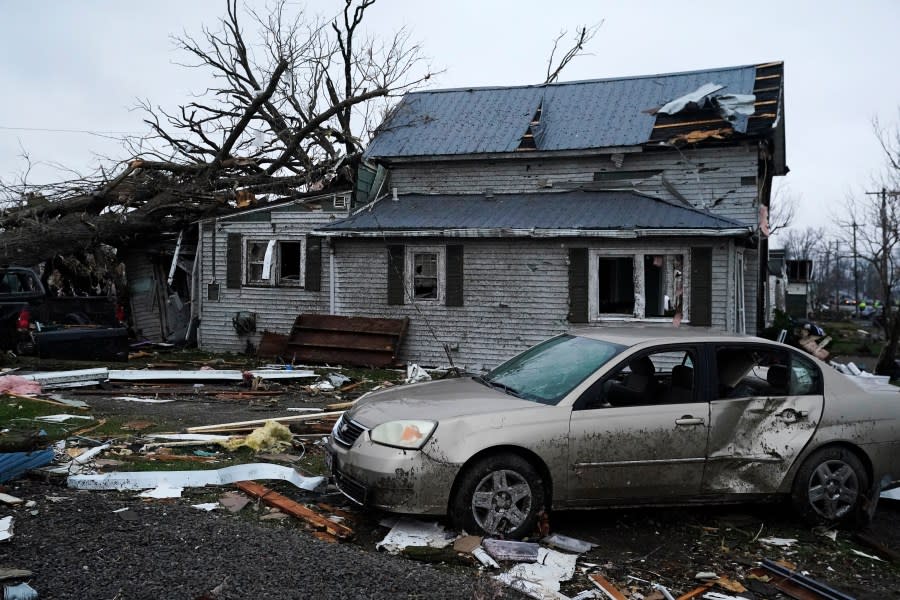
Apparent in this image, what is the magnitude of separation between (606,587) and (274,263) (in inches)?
527

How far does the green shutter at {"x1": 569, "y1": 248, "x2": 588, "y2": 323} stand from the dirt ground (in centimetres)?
777

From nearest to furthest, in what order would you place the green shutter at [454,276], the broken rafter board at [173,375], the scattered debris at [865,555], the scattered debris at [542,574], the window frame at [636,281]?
the scattered debris at [542,574]
the scattered debris at [865,555]
the broken rafter board at [173,375]
the window frame at [636,281]
the green shutter at [454,276]

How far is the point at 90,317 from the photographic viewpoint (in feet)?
52.9

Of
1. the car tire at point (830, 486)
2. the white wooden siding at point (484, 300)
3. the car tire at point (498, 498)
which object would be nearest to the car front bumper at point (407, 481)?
the car tire at point (498, 498)

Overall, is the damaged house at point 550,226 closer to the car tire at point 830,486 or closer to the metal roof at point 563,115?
the metal roof at point 563,115

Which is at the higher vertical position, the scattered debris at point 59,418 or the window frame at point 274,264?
the window frame at point 274,264

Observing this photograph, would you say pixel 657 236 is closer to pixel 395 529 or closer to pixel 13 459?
pixel 395 529

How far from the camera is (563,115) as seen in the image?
16891 mm

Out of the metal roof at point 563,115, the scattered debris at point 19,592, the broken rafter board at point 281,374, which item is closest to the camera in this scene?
the scattered debris at point 19,592

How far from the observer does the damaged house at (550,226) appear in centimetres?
1386

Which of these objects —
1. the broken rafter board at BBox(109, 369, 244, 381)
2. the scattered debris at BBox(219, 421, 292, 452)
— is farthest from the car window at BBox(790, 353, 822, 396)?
the broken rafter board at BBox(109, 369, 244, 381)

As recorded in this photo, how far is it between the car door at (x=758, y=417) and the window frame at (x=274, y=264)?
39.0 ft

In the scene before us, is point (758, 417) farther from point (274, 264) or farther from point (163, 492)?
point (274, 264)

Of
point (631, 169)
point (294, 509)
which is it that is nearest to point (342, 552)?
point (294, 509)
